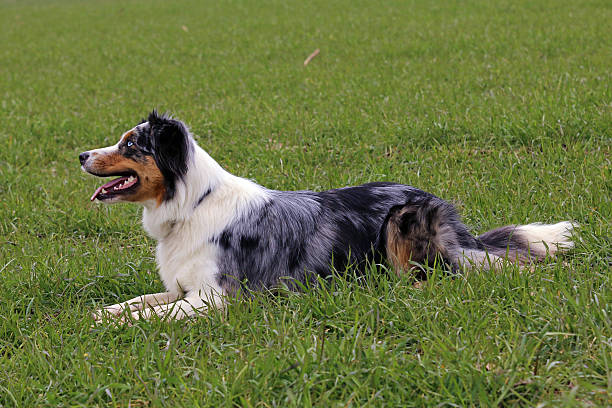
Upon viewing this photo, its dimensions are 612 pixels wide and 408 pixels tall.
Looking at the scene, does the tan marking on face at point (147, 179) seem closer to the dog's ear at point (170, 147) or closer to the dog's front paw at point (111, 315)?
the dog's ear at point (170, 147)

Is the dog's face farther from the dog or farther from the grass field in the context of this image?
the grass field

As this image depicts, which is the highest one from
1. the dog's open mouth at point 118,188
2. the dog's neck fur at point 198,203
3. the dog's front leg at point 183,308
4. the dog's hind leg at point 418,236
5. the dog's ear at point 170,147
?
the dog's ear at point 170,147

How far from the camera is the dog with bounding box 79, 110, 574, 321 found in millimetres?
3801

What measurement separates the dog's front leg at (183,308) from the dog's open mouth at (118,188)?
75cm

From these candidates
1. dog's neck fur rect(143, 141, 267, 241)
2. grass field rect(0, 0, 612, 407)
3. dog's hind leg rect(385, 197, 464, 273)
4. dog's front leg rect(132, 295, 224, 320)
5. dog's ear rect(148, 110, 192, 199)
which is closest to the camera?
grass field rect(0, 0, 612, 407)

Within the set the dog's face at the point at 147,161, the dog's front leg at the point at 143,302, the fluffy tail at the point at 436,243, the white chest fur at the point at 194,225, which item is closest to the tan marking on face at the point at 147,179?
the dog's face at the point at 147,161

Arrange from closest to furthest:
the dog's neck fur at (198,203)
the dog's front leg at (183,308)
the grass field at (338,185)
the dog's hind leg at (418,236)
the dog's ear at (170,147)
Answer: the grass field at (338,185) → the dog's front leg at (183,308) → the dog's ear at (170,147) → the dog's neck fur at (198,203) → the dog's hind leg at (418,236)

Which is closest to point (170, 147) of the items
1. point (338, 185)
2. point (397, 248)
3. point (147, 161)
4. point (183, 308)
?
point (147, 161)

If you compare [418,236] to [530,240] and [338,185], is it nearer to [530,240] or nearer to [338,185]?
[530,240]

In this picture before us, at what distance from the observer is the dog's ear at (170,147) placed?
376 cm

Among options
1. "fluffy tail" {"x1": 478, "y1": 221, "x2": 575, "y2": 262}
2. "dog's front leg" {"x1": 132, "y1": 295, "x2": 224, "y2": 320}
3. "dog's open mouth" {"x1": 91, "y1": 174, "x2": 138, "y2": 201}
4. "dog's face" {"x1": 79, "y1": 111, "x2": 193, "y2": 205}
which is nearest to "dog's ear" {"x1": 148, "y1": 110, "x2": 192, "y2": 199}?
"dog's face" {"x1": 79, "y1": 111, "x2": 193, "y2": 205}

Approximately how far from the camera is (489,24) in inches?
522

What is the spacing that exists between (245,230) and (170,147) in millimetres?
704

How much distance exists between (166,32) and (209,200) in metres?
14.7
